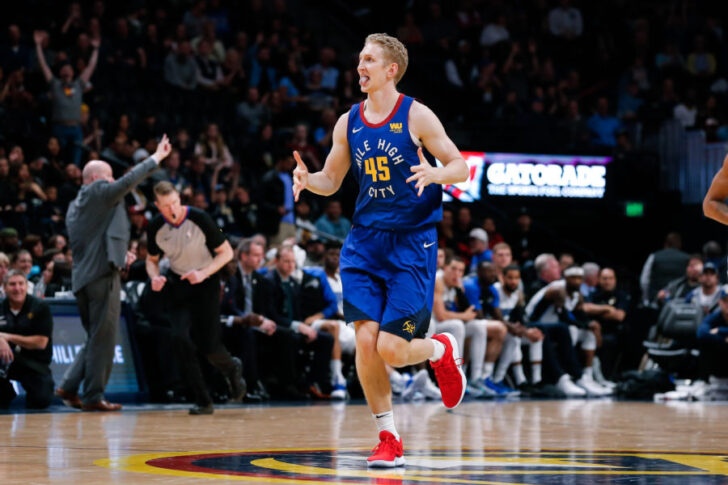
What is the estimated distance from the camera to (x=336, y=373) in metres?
12.6

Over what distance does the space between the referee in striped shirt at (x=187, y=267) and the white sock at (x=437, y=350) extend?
12.3 ft

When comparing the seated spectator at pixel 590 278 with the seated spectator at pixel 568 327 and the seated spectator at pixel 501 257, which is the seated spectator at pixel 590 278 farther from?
the seated spectator at pixel 501 257

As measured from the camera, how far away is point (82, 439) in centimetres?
688

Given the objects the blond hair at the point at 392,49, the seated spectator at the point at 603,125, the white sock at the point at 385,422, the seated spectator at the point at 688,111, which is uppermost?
the seated spectator at the point at 688,111

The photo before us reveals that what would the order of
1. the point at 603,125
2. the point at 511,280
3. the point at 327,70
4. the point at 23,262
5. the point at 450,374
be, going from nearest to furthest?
the point at 450,374 → the point at 23,262 → the point at 511,280 → the point at 327,70 → the point at 603,125

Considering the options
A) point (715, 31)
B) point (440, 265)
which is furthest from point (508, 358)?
point (715, 31)

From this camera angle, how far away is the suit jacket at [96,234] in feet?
32.2

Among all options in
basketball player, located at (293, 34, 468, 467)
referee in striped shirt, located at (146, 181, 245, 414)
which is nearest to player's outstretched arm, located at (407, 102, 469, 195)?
basketball player, located at (293, 34, 468, 467)

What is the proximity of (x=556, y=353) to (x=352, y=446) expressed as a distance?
7.87 metres

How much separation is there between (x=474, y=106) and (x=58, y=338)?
11.2 metres

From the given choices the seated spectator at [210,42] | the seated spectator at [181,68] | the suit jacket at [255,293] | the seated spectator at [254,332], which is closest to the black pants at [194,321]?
the seated spectator at [254,332]

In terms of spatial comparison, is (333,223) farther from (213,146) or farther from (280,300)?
(280,300)

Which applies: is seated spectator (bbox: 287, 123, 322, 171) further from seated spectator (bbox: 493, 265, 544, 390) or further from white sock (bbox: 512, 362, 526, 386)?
white sock (bbox: 512, 362, 526, 386)

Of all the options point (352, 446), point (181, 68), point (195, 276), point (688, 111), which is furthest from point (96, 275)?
point (688, 111)
